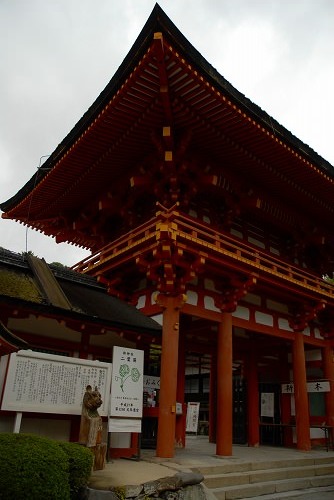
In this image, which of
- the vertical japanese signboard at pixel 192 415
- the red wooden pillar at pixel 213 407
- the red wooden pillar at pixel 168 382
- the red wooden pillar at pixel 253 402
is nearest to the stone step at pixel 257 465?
the red wooden pillar at pixel 168 382

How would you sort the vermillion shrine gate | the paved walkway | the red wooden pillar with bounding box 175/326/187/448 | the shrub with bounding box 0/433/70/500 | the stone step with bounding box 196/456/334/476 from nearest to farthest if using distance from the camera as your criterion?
the shrub with bounding box 0/433/70/500 < the paved walkway < the stone step with bounding box 196/456/334/476 < the vermillion shrine gate < the red wooden pillar with bounding box 175/326/187/448

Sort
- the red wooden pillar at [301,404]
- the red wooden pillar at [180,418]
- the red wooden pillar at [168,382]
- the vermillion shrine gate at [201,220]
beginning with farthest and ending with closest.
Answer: the red wooden pillar at [301,404] < the red wooden pillar at [180,418] < the vermillion shrine gate at [201,220] < the red wooden pillar at [168,382]

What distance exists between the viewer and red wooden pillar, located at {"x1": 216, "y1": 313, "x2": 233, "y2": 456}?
441 inches

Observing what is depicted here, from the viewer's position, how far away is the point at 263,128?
10766mm

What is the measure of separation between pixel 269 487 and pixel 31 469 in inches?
250

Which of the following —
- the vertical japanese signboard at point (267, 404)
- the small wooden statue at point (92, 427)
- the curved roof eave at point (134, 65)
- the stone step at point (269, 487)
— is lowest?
the stone step at point (269, 487)

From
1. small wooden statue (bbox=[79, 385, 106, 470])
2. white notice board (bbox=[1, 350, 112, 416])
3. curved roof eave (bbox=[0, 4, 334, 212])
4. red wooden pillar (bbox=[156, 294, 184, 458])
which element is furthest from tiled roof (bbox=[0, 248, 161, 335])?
curved roof eave (bbox=[0, 4, 334, 212])

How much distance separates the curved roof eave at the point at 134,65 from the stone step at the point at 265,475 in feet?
27.5

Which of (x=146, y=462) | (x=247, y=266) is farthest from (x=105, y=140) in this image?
(x=146, y=462)

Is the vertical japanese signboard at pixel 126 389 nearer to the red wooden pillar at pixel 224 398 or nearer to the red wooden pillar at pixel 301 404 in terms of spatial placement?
the red wooden pillar at pixel 224 398

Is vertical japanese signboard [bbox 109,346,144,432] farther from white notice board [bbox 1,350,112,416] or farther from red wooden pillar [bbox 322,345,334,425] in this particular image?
red wooden pillar [bbox 322,345,334,425]

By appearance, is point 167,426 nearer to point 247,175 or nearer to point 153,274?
point 153,274

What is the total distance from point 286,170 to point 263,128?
2206 mm

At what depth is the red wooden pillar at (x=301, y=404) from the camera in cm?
1407
